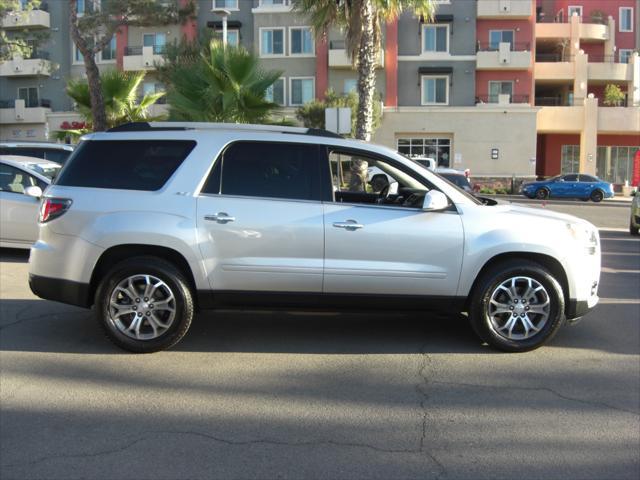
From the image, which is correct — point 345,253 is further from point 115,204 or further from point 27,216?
point 27,216

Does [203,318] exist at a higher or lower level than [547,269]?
lower

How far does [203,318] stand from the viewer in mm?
7297

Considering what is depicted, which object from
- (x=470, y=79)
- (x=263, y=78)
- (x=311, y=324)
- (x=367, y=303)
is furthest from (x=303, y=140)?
(x=470, y=79)

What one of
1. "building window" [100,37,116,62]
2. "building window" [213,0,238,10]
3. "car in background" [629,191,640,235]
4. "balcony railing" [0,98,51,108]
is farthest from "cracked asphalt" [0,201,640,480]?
"balcony railing" [0,98,51,108]

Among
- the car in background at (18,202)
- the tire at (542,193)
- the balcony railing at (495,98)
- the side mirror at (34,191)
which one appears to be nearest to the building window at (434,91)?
the balcony railing at (495,98)

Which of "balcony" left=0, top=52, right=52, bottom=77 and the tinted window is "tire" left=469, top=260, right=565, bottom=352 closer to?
the tinted window

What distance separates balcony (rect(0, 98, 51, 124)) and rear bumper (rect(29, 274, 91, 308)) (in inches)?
1712

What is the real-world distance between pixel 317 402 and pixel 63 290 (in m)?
2.68

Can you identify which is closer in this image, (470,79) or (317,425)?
(317,425)

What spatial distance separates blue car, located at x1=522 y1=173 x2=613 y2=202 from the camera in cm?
3575

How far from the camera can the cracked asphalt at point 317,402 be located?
3959 millimetres

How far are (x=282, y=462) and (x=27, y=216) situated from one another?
29.2 feet

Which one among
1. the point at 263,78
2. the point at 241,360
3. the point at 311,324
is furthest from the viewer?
the point at 263,78

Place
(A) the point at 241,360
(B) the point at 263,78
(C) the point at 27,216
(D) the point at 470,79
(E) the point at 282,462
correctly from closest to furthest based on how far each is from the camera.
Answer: (E) the point at 282,462
(A) the point at 241,360
(C) the point at 27,216
(B) the point at 263,78
(D) the point at 470,79
